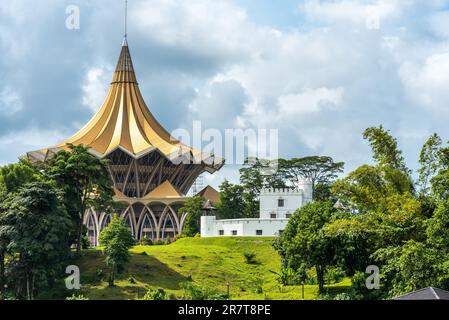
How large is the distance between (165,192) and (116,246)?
120 ft

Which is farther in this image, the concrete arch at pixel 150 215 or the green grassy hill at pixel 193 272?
the concrete arch at pixel 150 215

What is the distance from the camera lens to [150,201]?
80625 millimetres

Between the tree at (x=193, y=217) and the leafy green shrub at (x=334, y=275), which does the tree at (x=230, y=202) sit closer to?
the tree at (x=193, y=217)

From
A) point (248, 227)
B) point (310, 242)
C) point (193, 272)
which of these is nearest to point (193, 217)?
point (248, 227)

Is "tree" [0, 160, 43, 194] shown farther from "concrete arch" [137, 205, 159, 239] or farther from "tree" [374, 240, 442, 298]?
"concrete arch" [137, 205, 159, 239]

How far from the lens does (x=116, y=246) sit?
45000mm

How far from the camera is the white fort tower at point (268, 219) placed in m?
60.5

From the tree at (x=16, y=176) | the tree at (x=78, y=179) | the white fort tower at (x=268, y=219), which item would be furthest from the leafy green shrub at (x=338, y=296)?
the white fort tower at (x=268, y=219)

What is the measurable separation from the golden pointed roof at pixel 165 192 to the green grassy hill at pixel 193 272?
79.4 feet

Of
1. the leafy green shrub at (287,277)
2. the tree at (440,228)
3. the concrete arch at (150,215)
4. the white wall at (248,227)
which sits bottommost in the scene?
the leafy green shrub at (287,277)

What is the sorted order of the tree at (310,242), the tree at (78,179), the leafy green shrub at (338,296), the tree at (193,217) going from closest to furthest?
the leafy green shrub at (338,296)
the tree at (310,242)
the tree at (78,179)
the tree at (193,217)

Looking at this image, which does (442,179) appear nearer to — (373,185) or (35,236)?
(373,185)
